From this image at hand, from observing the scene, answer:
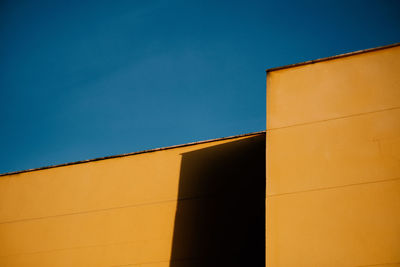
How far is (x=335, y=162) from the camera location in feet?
18.7

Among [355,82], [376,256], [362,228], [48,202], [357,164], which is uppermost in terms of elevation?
[355,82]

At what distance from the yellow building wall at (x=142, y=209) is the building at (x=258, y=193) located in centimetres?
2

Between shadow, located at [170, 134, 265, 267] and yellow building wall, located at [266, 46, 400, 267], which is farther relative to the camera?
shadow, located at [170, 134, 265, 267]

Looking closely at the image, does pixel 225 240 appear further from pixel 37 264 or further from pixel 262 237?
pixel 37 264

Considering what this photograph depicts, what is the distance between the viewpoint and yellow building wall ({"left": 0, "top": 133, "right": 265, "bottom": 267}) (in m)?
→ 7.59

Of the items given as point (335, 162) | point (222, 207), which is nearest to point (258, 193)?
point (222, 207)

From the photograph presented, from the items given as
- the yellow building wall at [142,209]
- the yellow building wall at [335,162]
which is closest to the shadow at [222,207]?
the yellow building wall at [142,209]

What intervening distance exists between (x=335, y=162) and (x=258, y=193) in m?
2.17

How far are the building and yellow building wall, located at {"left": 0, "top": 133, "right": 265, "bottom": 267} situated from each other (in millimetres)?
24

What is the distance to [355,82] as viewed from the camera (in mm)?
6418

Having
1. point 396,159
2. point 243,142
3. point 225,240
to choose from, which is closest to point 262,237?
point 225,240

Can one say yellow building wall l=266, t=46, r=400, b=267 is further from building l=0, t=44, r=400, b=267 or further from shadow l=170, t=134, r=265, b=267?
shadow l=170, t=134, r=265, b=267

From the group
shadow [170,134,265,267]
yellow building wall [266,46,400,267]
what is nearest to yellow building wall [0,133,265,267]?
shadow [170,134,265,267]

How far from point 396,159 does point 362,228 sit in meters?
1.11
